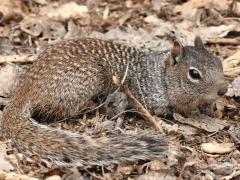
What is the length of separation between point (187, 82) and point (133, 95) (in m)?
0.57

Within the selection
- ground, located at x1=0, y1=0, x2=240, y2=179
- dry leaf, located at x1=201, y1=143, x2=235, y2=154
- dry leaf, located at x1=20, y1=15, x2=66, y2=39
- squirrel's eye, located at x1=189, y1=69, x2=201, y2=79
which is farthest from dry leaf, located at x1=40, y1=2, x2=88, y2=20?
dry leaf, located at x1=201, y1=143, x2=235, y2=154

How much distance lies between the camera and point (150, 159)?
15.3 ft

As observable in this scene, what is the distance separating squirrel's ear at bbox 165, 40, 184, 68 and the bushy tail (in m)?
1.14

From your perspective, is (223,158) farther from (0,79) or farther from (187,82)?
(0,79)

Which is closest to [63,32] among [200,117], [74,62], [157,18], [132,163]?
[157,18]

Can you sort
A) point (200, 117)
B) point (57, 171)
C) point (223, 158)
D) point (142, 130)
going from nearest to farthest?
1. point (57, 171)
2. point (223, 158)
3. point (142, 130)
4. point (200, 117)

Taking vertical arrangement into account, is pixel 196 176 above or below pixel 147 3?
below

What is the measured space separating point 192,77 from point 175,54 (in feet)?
0.93

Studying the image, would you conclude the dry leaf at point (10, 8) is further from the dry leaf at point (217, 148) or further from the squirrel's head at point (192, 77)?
the dry leaf at point (217, 148)

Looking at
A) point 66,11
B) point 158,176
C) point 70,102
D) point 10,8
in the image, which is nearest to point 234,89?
point 70,102

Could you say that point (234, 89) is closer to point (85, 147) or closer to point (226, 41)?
point (226, 41)

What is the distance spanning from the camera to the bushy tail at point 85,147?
15.1 feet

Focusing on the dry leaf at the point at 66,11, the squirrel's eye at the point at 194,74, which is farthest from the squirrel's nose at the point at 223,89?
the dry leaf at the point at 66,11

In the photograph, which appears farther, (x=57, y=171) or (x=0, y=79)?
(x=0, y=79)
